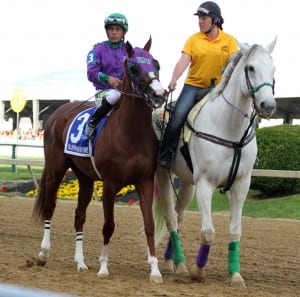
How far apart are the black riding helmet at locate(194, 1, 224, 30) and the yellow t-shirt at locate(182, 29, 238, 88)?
15 cm

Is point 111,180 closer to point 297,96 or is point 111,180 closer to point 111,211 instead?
point 111,211

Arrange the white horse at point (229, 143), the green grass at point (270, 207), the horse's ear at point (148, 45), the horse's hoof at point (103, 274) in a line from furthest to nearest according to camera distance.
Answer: the green grass at point (270, 207), the horse's ear at point (148, 45), the horse's hoof at point (103, 274), the white horse at point (229, 143)

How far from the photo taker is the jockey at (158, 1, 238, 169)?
208 inches

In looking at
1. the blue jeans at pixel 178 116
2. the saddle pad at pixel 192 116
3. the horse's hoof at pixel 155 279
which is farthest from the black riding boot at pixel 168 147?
the horse's hoof at pixel 155 279

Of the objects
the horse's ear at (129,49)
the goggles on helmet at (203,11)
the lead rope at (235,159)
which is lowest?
the lead rope at (235,159)

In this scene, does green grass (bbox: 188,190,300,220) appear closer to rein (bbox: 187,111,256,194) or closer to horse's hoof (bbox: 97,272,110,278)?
rein (bbox: 187,111,256,194)

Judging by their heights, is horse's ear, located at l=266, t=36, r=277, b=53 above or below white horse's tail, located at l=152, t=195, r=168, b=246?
above

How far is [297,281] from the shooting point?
17.0 ft

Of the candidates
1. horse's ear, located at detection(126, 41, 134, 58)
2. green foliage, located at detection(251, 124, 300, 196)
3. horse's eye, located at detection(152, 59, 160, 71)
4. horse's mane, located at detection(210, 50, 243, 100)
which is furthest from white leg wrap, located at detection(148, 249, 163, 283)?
green foliage, located at detection(251, 124, 300, 196)

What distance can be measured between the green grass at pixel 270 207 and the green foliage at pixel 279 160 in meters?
0.37

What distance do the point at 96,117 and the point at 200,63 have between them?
109 cm

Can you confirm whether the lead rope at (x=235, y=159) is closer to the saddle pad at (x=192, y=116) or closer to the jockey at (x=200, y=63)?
the saddle pad at (x=192, y=116)

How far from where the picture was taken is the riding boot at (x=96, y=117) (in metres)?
5.50

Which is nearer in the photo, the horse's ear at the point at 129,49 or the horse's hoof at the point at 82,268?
the horse's ear at the point at 129,49
